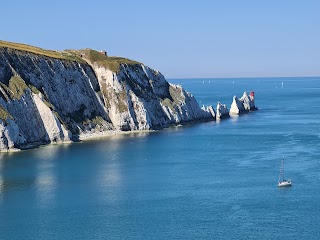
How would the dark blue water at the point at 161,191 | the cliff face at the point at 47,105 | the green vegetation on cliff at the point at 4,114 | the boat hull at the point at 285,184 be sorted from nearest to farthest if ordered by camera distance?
the dark blue water at the point at 161,191, the boat hull at the point at 285,184, the green vegetation on cliff at the point at 4,114, the cliff face at the point at 47,105

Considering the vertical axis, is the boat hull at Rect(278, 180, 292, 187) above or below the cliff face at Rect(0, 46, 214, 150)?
below

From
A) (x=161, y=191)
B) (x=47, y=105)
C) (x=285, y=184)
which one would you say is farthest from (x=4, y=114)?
(x=285, y=184)

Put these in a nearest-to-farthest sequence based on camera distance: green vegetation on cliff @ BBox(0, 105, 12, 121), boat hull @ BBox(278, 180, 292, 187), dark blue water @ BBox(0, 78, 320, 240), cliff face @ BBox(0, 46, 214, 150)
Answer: dark blue water @ BBox(0, 78, 320, 240)
boat hull @ BBox(278, 180, 292, 187)
green vegetation on cliff @ BBox(0, 105, 12, 121)
cliff face @ BBox(0, 46, 214, 150)

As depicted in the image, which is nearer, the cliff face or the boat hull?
the boat hull

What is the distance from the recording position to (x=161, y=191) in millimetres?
108875

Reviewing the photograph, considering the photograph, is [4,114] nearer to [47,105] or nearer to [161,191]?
[47,105]

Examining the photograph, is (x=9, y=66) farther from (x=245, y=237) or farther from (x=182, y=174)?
(x=245, y=237)

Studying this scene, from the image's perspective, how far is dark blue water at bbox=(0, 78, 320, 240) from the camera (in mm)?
85938

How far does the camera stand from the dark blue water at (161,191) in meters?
85.9

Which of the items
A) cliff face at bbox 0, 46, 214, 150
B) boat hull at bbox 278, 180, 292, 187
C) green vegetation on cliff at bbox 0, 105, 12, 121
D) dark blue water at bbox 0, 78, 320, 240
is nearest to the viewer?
dark blue water at bbox 0, 78, 320, 240

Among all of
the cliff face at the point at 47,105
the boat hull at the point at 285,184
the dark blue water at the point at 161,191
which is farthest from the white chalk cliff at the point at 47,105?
the boat hull at the point at 285,184

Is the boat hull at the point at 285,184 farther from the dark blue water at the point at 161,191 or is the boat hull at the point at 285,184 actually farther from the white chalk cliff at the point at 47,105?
the white chalk cliff at the point at 47,105

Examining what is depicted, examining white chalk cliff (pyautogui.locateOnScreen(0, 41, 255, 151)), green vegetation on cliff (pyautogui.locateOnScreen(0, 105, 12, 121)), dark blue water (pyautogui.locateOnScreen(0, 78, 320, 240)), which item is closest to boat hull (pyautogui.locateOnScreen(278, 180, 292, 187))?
dark blue water (pyautogui.locateOnScreen(0, 78, 320, 240))

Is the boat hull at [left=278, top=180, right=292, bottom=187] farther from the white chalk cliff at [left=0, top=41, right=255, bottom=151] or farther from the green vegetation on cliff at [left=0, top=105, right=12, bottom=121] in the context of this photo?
the green vegetation on cliff at [left=0, top=105, right=12, bottom=121]
